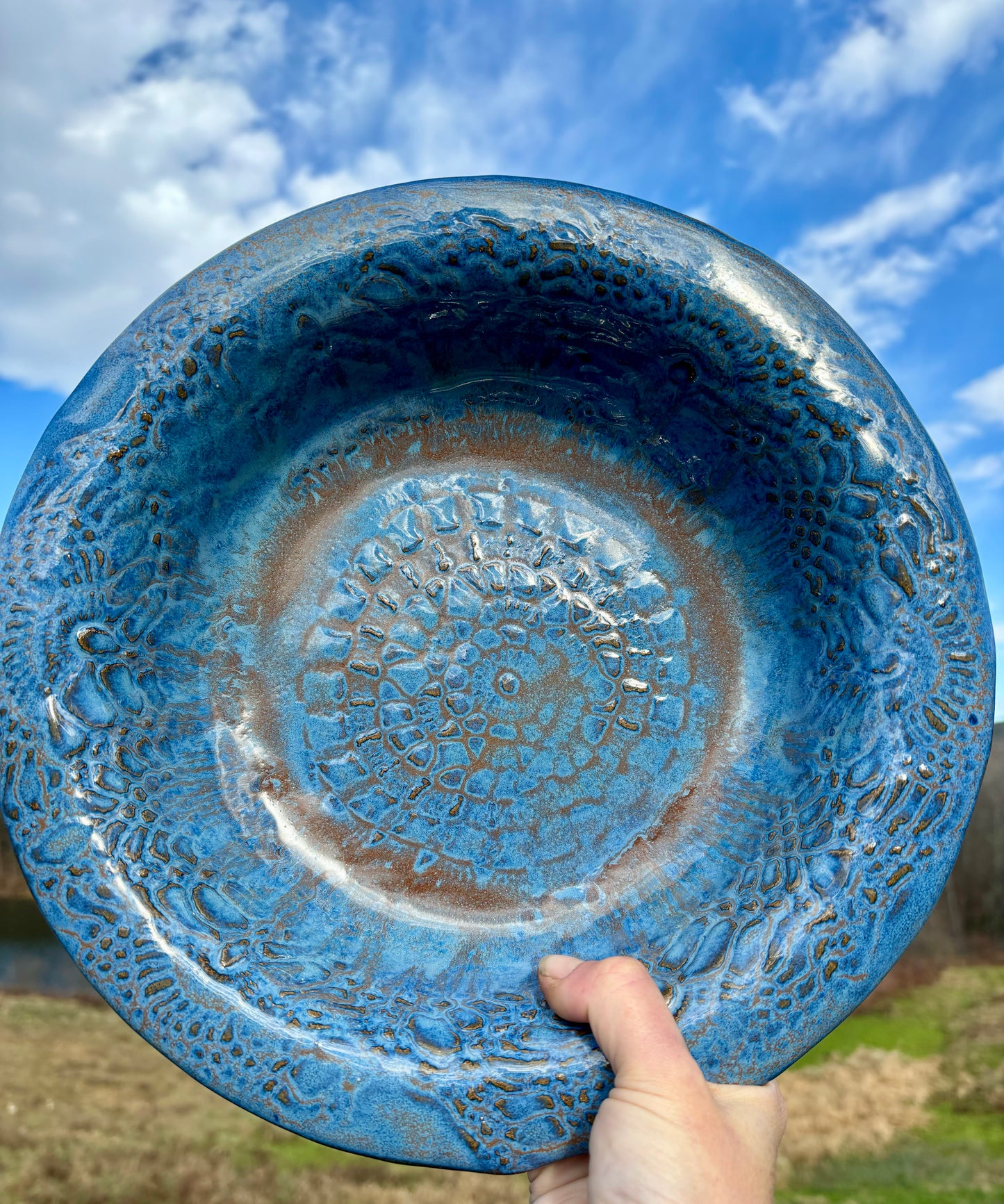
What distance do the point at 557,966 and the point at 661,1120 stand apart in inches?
8.3

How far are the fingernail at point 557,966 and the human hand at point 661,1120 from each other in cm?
6

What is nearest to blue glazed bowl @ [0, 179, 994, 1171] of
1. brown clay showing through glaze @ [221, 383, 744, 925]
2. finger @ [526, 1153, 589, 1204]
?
brown clay showing through glaze @ [221, 383, 744, 925]

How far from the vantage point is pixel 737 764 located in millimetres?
1040

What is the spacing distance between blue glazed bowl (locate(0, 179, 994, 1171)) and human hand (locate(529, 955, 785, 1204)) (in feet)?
0.13

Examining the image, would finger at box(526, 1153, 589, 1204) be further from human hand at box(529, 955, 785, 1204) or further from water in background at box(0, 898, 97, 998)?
water in background at box(0, 898, 97, 998)

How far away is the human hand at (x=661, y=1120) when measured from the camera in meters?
0.70

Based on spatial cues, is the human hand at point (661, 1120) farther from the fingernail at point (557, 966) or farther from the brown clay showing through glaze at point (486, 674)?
the brown clay showing through glaze at point (486, 674)

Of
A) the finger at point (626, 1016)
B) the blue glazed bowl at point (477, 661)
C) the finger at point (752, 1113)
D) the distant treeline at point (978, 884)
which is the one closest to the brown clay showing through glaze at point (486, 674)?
the blue glazed bowl at point (477, 661)

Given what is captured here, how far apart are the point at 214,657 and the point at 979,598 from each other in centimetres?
103

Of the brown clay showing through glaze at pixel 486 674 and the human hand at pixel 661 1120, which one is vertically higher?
the brown clay showing through glaze at pixel 486 674

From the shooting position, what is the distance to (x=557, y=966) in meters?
0.90

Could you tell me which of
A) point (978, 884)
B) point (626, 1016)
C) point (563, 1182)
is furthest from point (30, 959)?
point (978, 884)

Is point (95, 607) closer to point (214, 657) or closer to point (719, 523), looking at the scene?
point (214, 657)

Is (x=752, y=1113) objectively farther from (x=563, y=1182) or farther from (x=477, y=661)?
(x=477, y=661)
